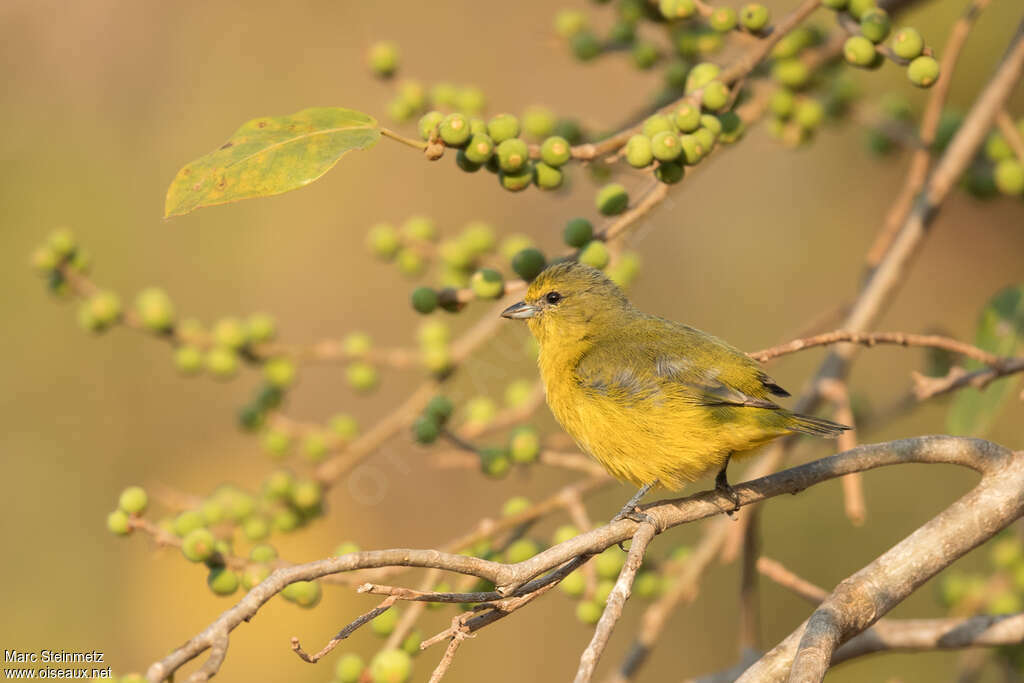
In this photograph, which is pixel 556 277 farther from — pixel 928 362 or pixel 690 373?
pixel 928 362

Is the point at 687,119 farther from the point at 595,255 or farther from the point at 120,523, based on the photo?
the point at 120,523

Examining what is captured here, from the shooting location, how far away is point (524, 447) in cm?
291

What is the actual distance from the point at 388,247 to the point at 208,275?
101 inches

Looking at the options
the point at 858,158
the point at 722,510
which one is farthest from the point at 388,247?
the point at 858,158

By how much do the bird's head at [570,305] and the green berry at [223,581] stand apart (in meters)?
1.17

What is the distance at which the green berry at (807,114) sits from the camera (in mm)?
3693

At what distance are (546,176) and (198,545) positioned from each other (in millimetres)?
1163

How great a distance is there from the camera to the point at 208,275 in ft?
19.0

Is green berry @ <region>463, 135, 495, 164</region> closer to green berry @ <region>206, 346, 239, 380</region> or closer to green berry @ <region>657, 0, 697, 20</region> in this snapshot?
green berry @ <region>657, 0, 697, 20</region>

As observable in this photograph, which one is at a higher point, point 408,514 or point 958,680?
point 408,514

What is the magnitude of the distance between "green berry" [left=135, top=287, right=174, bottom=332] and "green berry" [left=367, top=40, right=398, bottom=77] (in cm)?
104

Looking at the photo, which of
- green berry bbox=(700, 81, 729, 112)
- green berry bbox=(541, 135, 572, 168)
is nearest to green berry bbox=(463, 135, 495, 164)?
green berry bbox=(541, 135, 572, 168)

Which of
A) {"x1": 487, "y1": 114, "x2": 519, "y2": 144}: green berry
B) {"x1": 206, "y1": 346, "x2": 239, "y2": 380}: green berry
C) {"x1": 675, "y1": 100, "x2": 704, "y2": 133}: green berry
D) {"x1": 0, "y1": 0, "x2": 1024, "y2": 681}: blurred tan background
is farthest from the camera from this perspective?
{"x1": 0, "y1": 0, "x2": 1024, "y2": 681}: blurred tan background

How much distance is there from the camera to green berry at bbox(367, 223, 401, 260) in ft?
11.5
